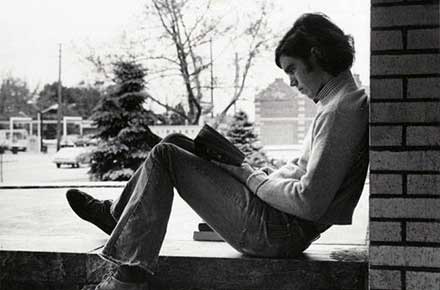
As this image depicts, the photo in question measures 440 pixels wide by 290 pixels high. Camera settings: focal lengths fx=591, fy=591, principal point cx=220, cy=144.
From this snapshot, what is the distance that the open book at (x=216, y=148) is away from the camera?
1.95m

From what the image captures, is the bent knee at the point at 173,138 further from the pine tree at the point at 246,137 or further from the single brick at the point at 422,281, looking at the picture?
the pine tree at the point at 246,137

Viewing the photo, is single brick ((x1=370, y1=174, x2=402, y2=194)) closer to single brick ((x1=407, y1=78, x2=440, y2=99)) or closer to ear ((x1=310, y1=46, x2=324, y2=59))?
single brick ((x1=407, y1=78, x2=440, y2=99))

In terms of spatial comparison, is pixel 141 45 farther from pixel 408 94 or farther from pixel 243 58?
pixel 408 94

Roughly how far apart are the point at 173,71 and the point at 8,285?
43.9 feet

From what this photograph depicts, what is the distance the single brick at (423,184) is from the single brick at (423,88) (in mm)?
221

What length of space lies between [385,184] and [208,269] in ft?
2.38

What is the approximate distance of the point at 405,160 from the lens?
165cm

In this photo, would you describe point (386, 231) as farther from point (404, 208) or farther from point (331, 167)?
→ point (331, 167)

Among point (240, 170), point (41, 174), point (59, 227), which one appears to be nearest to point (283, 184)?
point (240, 170)

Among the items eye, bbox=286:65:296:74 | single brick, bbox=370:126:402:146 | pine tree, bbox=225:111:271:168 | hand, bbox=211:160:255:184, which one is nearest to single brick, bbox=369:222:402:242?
single brick, bbox=370:126:402:146

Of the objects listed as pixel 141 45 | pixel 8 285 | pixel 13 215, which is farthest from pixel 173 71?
pixel 8 285

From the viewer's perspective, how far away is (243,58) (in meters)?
15.4

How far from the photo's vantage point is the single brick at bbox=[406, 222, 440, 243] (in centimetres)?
164

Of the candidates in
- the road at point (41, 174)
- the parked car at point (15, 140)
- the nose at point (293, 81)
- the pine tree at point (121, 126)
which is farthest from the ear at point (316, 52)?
the parked car at point (15, 140)
